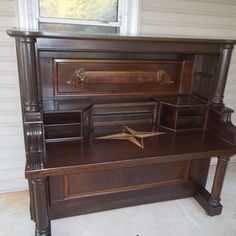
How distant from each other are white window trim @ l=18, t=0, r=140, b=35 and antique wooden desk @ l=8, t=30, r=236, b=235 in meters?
0.32

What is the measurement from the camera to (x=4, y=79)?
1.81m

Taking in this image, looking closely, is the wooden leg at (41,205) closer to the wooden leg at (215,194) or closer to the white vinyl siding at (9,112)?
the white vinyl siding at (9,112)

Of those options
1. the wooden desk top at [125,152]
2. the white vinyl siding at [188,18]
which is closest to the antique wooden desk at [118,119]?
the wooden desk top at [125,152]

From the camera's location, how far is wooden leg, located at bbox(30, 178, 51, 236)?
1.35m

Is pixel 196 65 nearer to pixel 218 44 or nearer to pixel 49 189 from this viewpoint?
pixel 218 44

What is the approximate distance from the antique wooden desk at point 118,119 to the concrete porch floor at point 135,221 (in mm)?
71

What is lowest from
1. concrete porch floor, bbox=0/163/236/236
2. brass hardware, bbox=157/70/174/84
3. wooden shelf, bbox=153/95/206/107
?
concrete porch floor, bbox=0/163/236/236

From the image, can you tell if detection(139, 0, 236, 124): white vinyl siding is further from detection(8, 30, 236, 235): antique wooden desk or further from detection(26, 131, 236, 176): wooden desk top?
detection(26, 131, 236, 176): wooden desk top

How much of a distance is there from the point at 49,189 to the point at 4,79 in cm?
86

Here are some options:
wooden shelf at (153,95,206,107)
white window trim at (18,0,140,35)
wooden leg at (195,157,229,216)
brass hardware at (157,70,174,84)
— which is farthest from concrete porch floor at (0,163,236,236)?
white window trim at (18,0,140,35)

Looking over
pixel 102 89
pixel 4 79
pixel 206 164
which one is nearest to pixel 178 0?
pixel 102 89

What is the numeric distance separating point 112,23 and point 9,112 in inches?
41.6

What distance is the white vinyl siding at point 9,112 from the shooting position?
170cm

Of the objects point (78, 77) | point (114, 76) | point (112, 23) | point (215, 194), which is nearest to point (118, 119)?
point (114, 76)
